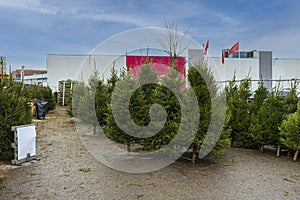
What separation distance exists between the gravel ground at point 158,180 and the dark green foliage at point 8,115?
60 cm

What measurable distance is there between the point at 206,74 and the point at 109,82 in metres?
4.19

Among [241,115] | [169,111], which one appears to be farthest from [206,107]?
[241,115]

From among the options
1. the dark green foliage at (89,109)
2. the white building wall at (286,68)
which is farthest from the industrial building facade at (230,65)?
the dark green foliage at (89,109)

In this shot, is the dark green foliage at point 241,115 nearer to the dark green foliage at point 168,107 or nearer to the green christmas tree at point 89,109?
the dark green foliage at point 168,107

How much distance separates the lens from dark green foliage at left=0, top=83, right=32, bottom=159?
4.75 meters

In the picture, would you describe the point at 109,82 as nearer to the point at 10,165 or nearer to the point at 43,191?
the point at 10,165

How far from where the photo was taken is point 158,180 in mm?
3943


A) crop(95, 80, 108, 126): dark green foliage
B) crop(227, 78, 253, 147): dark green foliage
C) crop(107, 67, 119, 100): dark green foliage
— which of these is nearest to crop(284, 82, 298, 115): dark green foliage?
crop(227, 78, 253, 147): dark green foliage

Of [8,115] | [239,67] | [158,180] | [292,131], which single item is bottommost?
[158,180]

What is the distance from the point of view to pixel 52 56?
75.8 ft

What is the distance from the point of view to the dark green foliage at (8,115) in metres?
4.75

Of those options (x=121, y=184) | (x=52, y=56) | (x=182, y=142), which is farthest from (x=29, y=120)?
(x=52, y=56)

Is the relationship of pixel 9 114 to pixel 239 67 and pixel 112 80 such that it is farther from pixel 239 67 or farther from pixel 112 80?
pixel 239 67

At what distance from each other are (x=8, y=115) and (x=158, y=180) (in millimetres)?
3026
